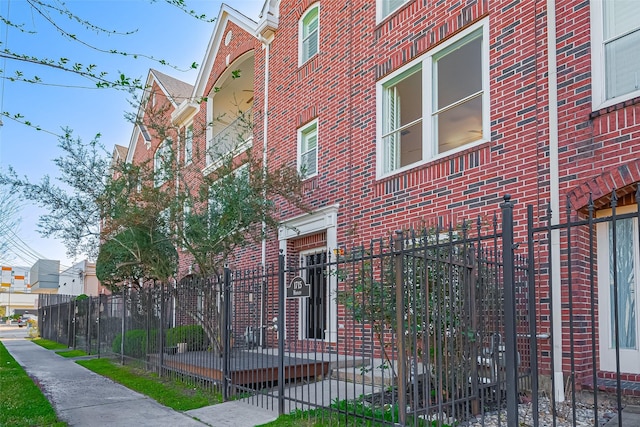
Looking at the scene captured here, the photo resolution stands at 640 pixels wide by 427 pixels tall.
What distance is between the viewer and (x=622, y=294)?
5.98 m

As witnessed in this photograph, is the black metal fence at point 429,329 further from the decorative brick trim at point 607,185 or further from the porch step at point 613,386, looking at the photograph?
the decorative brick trim at point 607,185

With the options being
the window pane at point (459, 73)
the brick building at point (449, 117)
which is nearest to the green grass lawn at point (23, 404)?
the brick building at point (449, 117)

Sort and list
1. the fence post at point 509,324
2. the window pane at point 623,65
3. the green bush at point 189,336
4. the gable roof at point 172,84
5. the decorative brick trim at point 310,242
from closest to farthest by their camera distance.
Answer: the fence post at point 509,324 → the window pane at point 623,65 → the green bush at point 189,336 → the decorative brick trim at point 310,242 → the gable roof at point 172,84

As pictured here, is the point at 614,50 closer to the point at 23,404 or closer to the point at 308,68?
the point at 308,68

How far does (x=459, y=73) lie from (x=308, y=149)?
4203 mm

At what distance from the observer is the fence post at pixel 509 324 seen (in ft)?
12.9

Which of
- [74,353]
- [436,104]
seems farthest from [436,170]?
[74,353]

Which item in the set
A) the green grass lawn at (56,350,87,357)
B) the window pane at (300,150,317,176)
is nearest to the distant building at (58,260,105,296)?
the green grass lawn at (56,350,87,357)

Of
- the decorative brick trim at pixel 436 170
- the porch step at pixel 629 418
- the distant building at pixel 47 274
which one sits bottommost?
the porch step at pixel 629 418

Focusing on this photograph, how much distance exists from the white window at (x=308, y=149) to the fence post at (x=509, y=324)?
279 inches

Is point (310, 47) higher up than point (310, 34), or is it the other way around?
point (310, 34)

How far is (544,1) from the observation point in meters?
6.84

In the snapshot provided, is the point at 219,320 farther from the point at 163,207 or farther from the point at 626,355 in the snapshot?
the point at 626,355

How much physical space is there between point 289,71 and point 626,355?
354 inches
